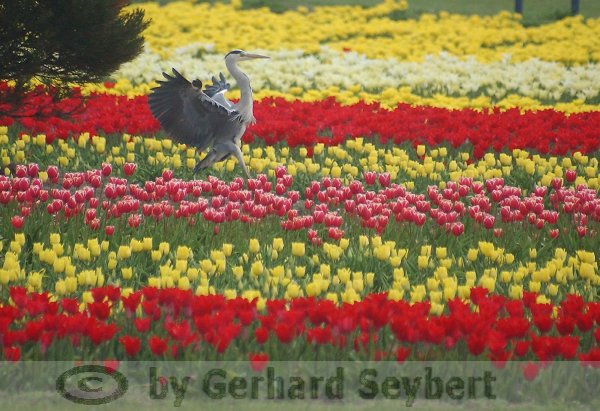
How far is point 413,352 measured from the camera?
4605 mm

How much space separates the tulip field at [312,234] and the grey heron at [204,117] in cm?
30

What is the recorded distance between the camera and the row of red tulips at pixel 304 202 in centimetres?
697

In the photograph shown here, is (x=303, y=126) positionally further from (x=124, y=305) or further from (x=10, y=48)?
(x=124, y=305)

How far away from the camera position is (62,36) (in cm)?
839

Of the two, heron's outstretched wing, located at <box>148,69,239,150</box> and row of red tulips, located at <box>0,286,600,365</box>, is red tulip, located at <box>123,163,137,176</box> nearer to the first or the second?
heron's outstretched wing, located at <box>148,69,239,150</box>

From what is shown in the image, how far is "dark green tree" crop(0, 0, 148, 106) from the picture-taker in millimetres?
8211

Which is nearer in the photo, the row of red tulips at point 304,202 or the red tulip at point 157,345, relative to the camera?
the red tulip at point 157,345

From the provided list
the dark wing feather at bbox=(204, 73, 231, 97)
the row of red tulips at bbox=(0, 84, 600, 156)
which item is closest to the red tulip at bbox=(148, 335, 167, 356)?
the dark wing feather at bbox=(204, 73, 231, 97)

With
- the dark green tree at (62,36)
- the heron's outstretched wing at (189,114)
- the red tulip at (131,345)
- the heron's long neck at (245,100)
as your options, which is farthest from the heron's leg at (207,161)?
the red tulip at (131,345)

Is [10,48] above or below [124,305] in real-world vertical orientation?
above

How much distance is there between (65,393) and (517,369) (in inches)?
79.2

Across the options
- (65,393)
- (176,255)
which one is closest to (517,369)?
(65,393)

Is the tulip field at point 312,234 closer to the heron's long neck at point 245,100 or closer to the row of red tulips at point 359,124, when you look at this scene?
the row of red tulips at point 359,124

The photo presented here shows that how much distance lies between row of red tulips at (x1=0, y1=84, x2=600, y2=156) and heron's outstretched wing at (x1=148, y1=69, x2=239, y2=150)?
4.26 feet
